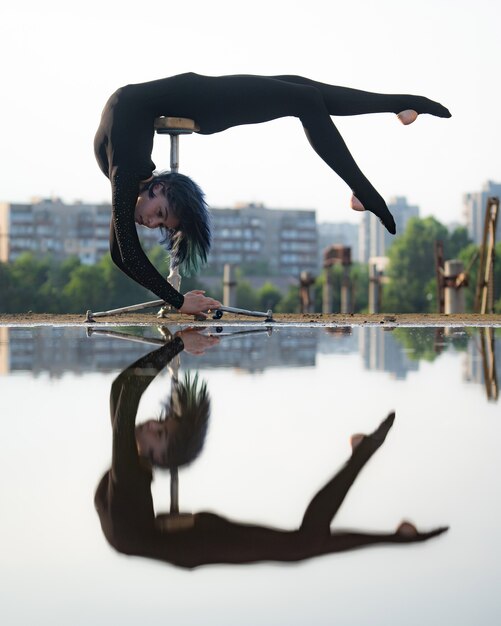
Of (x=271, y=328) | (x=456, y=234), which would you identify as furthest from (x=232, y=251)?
(x=271, y=328)

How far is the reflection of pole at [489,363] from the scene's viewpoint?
1.96 m

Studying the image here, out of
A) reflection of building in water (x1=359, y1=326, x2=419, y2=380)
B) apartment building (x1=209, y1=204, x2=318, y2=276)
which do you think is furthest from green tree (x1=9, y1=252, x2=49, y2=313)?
reflection of building in water (x1=359, y1=326, x2=419, y2=380)

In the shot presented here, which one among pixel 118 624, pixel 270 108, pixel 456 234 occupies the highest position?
pixel 456 234

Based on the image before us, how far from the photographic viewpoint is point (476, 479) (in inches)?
43.9

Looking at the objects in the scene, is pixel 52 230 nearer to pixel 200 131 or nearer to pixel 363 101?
pixel 200 131

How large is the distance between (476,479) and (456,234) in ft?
246

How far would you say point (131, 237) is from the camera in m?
3.68

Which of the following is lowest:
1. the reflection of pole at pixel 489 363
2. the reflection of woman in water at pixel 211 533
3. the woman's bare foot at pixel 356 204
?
the reflection of woman in water at pixel 211 533

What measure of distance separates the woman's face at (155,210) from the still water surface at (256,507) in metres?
1.73

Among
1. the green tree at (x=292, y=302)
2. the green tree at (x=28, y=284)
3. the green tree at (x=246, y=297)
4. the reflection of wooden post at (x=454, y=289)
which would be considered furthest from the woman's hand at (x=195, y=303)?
the green tree at (x=246, y=297)

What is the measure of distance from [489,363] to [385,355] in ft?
1.24

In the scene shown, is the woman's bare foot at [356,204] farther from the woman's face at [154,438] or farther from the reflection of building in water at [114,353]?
the woman's face at [154,438]

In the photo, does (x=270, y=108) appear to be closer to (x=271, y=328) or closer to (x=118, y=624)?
(x=271, y=328)

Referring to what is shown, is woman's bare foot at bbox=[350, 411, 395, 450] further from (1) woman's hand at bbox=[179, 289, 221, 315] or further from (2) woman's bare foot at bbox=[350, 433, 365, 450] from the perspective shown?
(1) woman's hand at bbox=[179, 289, 221, 315]
